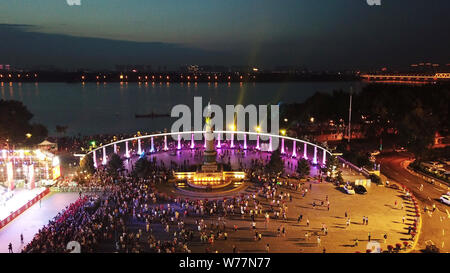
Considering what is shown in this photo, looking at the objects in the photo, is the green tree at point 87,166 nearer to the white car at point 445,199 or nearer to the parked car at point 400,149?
the white car at point 445,199

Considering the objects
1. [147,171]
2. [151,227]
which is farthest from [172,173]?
[151,227]

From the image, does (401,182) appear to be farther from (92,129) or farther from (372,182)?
(92,129)

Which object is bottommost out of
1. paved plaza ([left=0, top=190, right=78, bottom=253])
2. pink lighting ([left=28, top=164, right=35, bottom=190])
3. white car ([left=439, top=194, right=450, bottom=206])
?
paved plaza ([left=0, top=190, right=78, bottom=253])

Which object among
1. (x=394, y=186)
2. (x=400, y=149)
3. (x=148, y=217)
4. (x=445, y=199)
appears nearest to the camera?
(x=148, y=217)

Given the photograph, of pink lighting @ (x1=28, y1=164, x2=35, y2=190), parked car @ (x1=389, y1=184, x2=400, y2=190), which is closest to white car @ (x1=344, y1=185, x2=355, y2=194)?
parked car @ (x1=389, y1=184, x2=400, y2=190)

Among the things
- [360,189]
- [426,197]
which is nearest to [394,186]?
[426,197]

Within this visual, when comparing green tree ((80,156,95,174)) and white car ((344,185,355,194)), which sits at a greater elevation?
green tree ((80,156,95,174))

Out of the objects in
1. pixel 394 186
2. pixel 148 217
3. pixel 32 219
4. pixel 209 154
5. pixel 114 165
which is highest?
Result: pixel 209 154

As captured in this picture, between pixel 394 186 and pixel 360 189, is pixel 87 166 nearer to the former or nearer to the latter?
pixel 360 189

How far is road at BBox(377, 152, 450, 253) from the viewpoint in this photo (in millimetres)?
22177

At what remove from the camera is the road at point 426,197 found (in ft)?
72.8

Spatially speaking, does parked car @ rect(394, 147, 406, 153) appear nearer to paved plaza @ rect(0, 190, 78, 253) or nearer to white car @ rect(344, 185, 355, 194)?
white car @ rect(344, 185, 355, 194)

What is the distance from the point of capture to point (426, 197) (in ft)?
99.3
